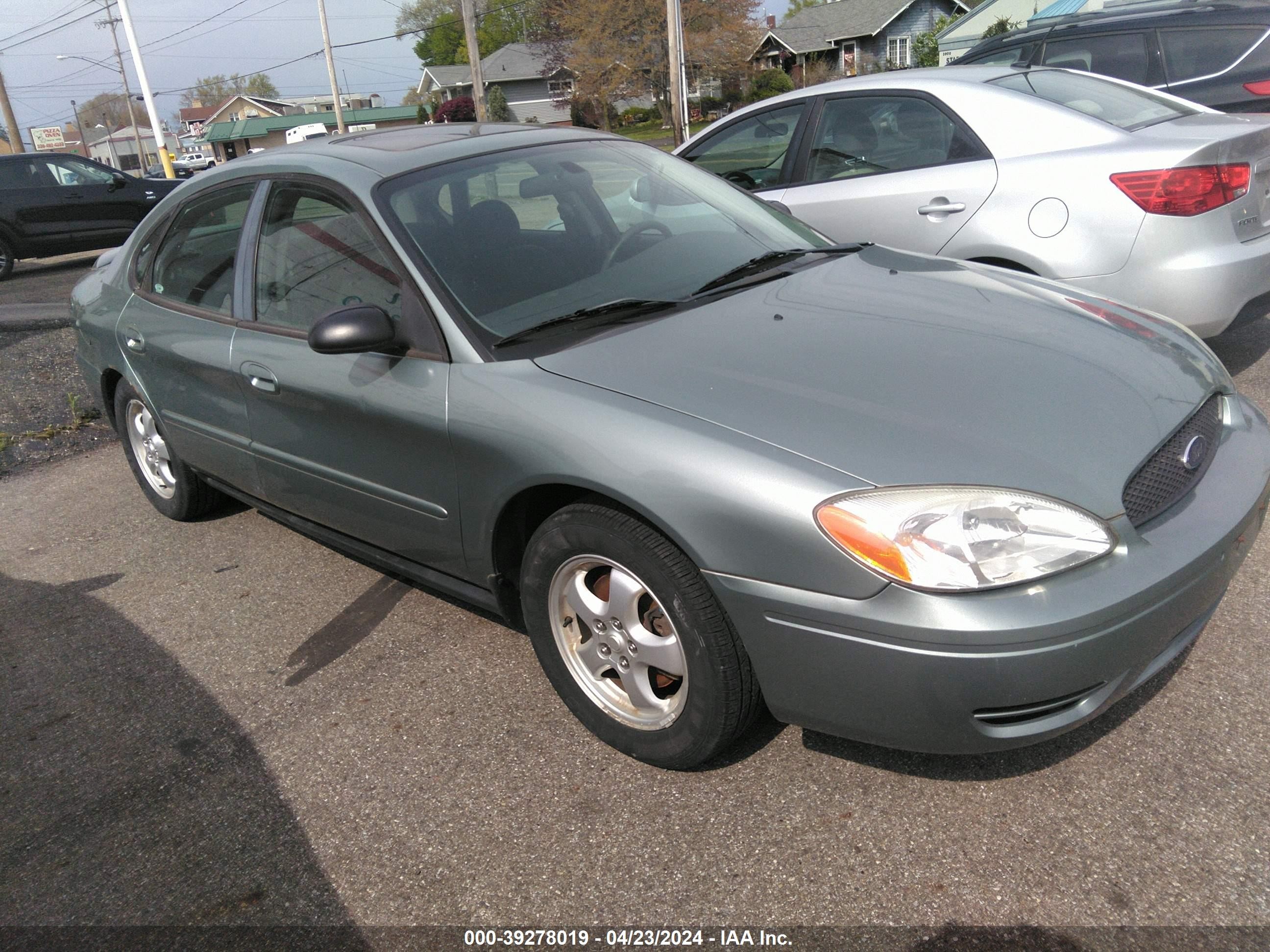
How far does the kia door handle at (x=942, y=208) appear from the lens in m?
4.73

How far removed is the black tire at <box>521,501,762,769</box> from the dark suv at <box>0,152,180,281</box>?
1385cm

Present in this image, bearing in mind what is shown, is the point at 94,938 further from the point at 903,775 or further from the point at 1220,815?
the point at 1220,815

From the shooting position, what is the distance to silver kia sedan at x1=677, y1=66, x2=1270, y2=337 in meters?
4.20

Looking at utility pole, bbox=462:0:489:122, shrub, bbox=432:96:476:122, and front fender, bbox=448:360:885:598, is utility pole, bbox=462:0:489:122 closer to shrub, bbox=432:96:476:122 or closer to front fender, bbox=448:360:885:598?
shrub, bbox=432:96:476:122

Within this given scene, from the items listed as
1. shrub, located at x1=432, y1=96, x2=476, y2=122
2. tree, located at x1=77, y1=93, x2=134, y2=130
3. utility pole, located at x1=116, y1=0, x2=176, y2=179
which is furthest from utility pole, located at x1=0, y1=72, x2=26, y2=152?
tree, located at x1=77, y1=93, x2=134, y2=130

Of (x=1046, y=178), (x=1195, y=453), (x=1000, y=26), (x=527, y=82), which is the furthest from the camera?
(x=527, y=82)

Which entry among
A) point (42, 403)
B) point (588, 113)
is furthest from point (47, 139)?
point (42, 403)

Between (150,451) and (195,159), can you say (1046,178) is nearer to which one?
(150,451)

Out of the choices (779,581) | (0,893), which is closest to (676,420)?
(779,581)

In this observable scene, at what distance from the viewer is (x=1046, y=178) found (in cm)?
445

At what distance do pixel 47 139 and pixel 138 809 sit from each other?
95408 mm

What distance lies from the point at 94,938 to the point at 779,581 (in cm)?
180

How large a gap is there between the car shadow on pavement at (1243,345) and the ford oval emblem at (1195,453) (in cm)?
291

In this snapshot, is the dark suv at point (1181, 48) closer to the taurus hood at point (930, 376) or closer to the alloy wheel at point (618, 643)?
the taurus hood at point (930, 376)
